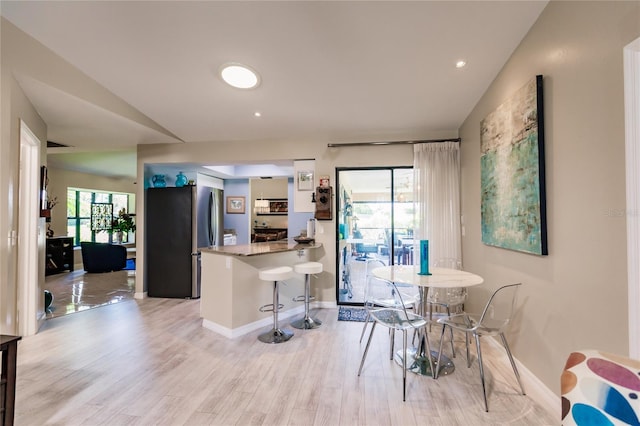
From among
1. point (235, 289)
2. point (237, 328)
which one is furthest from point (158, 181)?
point (237, 328)

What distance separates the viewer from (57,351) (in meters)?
2.74

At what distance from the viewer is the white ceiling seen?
214 cm

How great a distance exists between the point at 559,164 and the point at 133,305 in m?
5.27

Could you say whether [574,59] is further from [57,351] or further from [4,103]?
[57,351]

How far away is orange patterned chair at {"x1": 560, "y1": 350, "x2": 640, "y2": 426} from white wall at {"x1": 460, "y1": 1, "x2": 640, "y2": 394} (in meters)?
0.63

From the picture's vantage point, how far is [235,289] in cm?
317

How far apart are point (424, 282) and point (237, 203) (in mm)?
5911

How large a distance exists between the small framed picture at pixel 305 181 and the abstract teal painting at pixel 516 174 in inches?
92.9

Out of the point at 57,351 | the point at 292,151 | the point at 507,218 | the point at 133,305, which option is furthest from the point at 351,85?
the point at 133,305

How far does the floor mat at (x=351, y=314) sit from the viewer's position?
369cm

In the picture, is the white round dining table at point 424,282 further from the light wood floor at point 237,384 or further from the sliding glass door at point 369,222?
the sliding glass door at point 369,222

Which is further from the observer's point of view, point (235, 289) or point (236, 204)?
point (236, 204)

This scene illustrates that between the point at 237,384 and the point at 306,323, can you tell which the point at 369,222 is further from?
the point at 237,384

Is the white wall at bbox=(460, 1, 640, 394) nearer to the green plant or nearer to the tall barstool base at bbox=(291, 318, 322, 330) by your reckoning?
the tall barstool base at bbox=(291, 318, 322, 330)
